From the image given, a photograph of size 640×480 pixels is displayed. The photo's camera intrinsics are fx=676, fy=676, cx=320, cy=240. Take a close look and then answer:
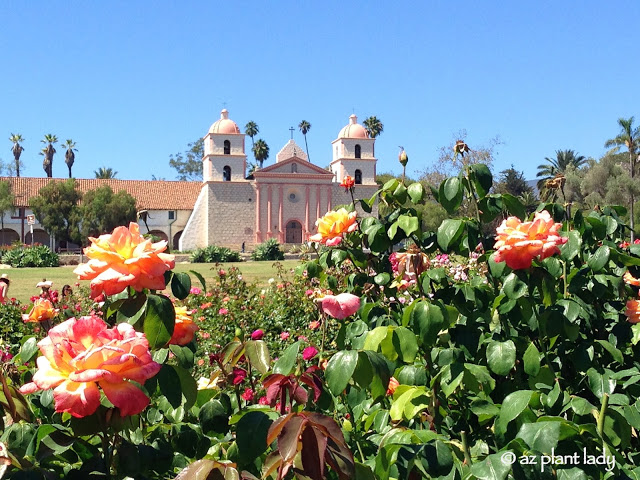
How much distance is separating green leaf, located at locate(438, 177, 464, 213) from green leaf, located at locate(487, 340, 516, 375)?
45 cm

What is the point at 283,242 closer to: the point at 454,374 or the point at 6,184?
the point at 6,184

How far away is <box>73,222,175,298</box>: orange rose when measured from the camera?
119 centimetres

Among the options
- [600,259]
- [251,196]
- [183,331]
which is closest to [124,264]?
[183,331]

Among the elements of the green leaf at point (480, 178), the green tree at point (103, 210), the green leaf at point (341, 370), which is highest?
the green tree at point (103, 210)

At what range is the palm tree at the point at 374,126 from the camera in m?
55.6

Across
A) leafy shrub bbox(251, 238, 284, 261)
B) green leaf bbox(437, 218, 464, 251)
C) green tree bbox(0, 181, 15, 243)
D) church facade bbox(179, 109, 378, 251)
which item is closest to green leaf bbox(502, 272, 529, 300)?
green leaf bbox(437, 218, 464, 251)

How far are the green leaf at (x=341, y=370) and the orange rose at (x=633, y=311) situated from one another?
118cm

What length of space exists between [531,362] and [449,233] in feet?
1.42

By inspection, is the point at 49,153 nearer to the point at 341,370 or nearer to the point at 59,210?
the point at 59,210

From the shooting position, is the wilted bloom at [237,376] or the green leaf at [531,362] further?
the green leaf at [531,362]

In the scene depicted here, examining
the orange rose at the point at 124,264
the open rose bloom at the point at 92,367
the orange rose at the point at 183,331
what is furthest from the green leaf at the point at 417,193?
the open rose bloom at the point at 92,367

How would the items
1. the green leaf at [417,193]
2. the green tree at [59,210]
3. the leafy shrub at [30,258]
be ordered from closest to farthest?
the green leaf at [417,193] < the leafy shrub at [30,258] < the green tree at [59,210]

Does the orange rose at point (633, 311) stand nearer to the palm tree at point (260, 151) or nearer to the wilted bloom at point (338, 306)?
the wilted bloom at point (338, 306)

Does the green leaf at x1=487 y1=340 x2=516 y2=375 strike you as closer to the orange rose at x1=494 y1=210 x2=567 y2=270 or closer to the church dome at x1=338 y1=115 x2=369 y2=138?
the orange rose at x1=494 y1=210 x2=567 y2=270
